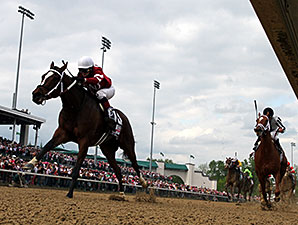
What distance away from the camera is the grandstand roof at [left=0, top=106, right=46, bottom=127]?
29.6 m

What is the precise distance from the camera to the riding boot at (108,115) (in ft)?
29.5

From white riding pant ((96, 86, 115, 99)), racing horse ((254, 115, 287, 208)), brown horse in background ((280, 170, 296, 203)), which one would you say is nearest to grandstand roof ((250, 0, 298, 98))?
white riding pant ((96, 86, 115, 99))

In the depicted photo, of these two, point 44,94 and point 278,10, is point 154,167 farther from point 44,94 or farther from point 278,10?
point 278,10

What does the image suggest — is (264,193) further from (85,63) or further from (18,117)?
(18,117)

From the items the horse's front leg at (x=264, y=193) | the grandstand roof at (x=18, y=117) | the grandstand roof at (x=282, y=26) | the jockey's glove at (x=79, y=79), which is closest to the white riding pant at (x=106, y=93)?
the jockey's glove at (x=79, y=79)

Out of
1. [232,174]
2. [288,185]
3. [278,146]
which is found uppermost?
[278,146]

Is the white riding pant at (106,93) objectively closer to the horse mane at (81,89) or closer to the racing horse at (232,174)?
the horse mane at (81,89)

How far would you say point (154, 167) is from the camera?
7019 centimetres

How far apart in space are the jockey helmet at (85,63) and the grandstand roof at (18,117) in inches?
843

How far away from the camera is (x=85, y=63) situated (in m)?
9.05

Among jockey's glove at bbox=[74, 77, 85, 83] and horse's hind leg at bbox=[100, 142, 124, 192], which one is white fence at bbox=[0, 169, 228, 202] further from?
jockey's glove at bbox=[74, 77, 85, 83]

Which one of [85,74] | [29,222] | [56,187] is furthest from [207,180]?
[29,222]

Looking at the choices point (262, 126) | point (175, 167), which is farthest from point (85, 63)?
point (175, 167)

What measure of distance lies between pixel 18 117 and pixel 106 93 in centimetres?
2438
